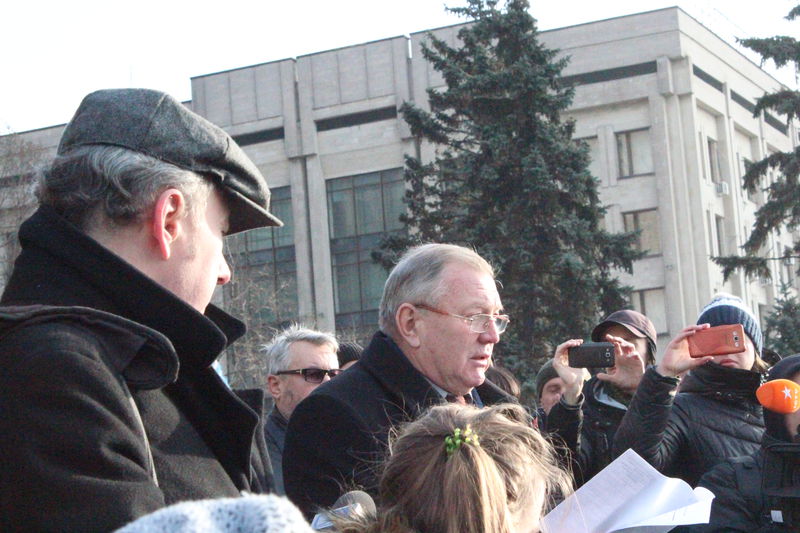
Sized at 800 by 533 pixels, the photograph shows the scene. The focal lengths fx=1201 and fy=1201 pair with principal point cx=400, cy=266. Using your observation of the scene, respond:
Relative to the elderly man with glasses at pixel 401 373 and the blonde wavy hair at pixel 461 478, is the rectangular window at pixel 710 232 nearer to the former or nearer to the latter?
the elderly man with glasses at pixel 401 373

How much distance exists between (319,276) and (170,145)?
46.9 metres

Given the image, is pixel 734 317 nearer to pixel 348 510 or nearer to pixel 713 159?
pixel 348 510

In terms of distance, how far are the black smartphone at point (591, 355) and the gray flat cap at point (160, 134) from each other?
2535 millimetres

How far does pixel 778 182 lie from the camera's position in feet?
84.5

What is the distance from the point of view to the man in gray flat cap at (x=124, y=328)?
186 centimetres

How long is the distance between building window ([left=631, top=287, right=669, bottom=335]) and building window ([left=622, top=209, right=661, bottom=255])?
63.4 inches

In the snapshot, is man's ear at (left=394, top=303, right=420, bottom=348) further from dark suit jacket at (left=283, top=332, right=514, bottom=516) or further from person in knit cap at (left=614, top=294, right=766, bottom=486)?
person in knit cap at (left=614, top=294, right=766, bottom=486)

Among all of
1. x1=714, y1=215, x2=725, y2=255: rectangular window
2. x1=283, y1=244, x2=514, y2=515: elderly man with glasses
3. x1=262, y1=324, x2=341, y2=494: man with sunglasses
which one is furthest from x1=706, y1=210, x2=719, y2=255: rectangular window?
x1=283, y1=244, x2=514, y2=515: elderly man with glasses

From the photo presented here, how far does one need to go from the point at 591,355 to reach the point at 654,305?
4103 centimetres

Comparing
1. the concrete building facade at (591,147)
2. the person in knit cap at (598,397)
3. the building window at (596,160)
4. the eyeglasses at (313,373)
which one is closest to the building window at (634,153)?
the concrete building facade at (591,147)

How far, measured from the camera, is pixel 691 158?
4556 centimetres

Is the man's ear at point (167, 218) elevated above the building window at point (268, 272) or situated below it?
below

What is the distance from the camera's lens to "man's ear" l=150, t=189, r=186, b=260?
2303 millimetres

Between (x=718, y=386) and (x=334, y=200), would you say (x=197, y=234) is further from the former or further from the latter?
(x=334, y=200)
